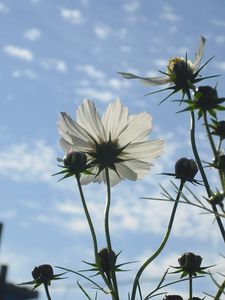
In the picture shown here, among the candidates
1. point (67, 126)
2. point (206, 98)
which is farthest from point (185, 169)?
point (67, 126)

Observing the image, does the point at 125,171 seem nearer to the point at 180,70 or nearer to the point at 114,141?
the point at 114,141

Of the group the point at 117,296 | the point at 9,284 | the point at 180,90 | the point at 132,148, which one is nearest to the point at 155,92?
the point at 180,90

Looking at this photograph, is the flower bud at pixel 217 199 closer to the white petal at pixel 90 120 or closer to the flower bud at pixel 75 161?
the flower bud at pixel 75 161

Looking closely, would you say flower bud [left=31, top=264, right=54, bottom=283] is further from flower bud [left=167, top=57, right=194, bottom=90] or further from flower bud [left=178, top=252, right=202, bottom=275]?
flower bud [left=167, top=57, right=194, bottom=90]

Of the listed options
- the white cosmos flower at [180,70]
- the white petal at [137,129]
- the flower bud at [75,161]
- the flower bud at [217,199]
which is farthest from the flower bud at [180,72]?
the flower bud at [217,199]

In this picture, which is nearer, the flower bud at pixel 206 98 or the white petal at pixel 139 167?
the flower bud at pixel 206 98

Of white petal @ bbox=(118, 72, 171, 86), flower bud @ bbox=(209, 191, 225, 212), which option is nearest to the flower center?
white petal @ bbox=(118, 72, 171, 86)
